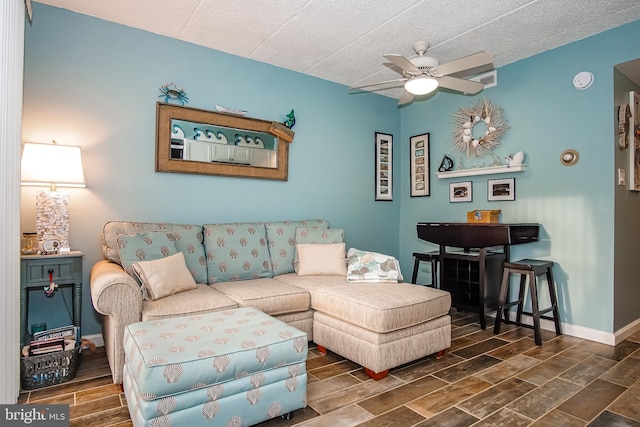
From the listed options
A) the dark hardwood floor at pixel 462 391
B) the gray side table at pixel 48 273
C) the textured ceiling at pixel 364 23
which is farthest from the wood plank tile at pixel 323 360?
the textured ceiling at pixel 364 23

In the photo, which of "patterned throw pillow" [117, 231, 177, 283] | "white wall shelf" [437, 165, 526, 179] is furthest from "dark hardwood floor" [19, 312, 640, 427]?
"white wall shelf" [437, 165, 526, 179]

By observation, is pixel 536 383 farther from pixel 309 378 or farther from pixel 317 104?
pixel 317 104

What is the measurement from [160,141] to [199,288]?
1326 millimetres

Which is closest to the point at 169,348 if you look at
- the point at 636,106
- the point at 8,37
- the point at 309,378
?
the point at 309,378

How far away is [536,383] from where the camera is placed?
223 centimetres

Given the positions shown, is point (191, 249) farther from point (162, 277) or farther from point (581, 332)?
point (581, 332)

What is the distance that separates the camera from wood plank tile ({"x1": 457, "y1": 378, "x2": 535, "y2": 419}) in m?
1.91

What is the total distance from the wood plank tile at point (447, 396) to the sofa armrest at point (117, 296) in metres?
1.64

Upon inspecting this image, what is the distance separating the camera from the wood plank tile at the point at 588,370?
7.54 feet

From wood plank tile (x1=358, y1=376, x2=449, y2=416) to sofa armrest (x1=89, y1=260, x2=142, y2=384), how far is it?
4.53ft

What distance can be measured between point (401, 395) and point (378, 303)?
53 cm

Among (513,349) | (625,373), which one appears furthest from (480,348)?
(625,373)

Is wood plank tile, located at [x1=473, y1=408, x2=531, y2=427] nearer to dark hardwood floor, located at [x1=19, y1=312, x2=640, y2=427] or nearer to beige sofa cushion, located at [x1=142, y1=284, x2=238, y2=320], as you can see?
dark hardwood floor, located at [x1=19, y1=312, x2=640, y2=427]

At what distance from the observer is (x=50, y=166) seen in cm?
239
